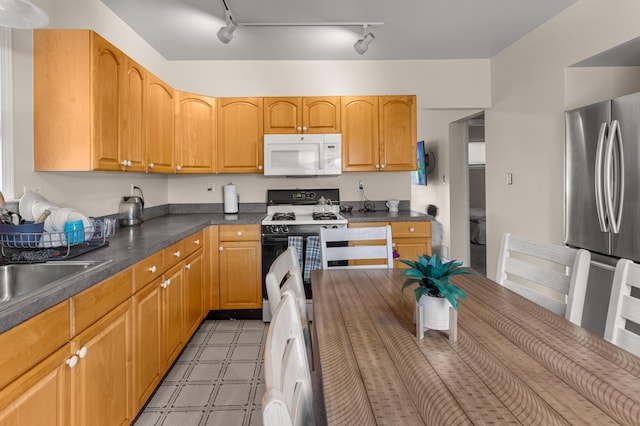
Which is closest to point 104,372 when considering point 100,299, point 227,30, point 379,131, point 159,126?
point 100,299

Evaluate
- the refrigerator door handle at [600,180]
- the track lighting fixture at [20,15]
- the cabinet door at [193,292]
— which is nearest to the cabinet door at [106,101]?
the track lighting fixture at [20,15]

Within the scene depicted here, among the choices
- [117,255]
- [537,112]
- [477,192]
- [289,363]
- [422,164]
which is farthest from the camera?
[477,192]

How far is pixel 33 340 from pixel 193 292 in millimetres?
1855

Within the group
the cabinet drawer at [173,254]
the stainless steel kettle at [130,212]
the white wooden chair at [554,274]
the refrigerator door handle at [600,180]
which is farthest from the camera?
the stainless steel kettle at [130,212]

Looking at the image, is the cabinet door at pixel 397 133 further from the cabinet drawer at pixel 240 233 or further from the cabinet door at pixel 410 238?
the cabinet drawer at pixel 240 233

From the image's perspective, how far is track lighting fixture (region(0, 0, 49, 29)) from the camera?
135cm

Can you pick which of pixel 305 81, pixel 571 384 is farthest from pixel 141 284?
pixel 305 81

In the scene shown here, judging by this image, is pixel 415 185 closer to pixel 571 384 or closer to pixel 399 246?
pixel 399 246

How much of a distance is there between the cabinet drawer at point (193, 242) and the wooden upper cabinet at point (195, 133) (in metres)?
0.81

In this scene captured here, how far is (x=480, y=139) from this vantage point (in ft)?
20.1

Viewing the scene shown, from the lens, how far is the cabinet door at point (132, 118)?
7.91 feet

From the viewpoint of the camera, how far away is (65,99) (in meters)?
2.02

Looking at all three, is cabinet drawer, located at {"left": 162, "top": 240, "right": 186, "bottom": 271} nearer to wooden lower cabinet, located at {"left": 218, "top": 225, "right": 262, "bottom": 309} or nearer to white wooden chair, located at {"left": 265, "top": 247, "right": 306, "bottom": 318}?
wooden lower cabinet, located at {"left": 218, "top": 225, "right": 262, "bottom": 309}

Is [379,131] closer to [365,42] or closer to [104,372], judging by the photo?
[365,42]
